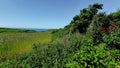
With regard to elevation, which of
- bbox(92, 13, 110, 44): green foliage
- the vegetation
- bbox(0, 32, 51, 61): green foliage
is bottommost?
bbox(0, 32, 51, 61): green foliage

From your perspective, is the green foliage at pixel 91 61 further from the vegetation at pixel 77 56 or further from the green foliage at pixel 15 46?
the green foliage at pixel 15 46

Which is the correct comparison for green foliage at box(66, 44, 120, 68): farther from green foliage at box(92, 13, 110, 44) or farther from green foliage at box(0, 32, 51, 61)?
green foliage at box(0, 32, 51, 61)

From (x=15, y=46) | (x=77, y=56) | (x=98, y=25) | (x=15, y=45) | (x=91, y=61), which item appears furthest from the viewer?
(x=15, y=45)

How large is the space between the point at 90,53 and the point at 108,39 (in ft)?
12.3

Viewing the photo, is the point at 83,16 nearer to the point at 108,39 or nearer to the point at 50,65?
the point at 108,39

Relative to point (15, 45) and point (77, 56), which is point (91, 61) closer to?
point (77, 56)

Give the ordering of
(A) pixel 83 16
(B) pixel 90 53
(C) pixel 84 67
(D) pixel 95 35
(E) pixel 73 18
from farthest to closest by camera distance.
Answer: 1. (E) pixel 73 18
2. (A) pixel 83 16
3. (D) pixel 95 35
4. (B) pixel 90 53
5. (C) pixel 84 67

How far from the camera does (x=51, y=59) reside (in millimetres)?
7266

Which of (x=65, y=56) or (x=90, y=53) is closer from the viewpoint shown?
(x=90, y=53)

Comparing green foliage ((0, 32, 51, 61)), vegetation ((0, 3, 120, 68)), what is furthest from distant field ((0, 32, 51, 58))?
vegetation ((0, 3, 120, 68))

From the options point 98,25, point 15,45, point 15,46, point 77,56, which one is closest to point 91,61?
point 77,56

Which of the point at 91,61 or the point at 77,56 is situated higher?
the point at 77,56

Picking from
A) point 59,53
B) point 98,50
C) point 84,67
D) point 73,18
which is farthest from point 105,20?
point 84,67

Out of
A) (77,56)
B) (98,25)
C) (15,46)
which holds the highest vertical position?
(98,25)
